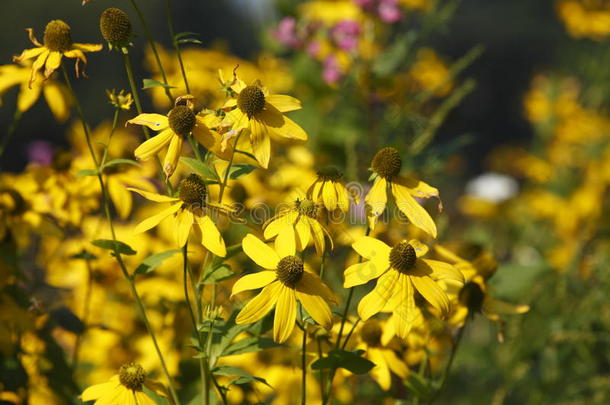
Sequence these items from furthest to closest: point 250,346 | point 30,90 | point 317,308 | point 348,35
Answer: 1. point 348,35
2. point 30,90
3. point 250,346
4. point 317,308

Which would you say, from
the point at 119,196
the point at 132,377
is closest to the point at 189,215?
the point at 132,377

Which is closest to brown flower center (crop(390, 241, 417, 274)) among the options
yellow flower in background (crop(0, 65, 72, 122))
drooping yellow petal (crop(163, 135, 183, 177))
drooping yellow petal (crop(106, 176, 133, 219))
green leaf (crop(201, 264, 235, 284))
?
green leaf (crop(201, 264, 235, 284))

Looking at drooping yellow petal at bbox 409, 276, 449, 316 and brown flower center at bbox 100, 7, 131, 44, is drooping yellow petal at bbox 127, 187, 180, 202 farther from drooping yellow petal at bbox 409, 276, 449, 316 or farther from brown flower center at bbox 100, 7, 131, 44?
drooping yellow petal at bbox 409, 276, 449, 316

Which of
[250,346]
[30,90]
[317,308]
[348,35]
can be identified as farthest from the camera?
[348,35]

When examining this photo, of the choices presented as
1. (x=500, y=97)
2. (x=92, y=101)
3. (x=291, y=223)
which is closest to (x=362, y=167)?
(x=291, y=223)

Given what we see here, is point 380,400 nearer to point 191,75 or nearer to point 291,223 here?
point 291,223

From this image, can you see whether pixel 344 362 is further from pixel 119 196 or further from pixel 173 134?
pixel 119 196

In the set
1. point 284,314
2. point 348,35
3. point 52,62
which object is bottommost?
point 348,35
